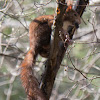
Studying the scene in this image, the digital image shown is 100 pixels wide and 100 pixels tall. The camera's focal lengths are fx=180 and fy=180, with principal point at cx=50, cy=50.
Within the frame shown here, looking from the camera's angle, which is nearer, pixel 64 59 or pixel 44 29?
pixel 44 29

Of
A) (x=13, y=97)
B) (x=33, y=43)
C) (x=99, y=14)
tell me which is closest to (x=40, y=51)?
(x=33, y=43)

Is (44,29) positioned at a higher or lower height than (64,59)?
higher

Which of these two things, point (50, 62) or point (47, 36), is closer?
point (50, 62)

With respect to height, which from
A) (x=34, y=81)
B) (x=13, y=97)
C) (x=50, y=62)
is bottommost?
(x=13, y=97)

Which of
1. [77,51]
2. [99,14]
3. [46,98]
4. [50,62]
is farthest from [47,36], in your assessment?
[99,14]

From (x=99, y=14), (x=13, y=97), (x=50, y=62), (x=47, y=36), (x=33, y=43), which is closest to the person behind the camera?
(x=50, y=62)

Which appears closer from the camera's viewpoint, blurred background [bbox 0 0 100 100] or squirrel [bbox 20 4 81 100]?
blurred background [bbox 0 0 100 100]

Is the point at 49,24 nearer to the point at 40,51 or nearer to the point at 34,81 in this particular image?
the point at 40,51

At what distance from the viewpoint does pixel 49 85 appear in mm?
3533

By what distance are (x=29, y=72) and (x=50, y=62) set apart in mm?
452

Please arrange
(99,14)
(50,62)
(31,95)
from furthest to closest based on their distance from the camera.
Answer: (99,14), (50,62), (31,95)

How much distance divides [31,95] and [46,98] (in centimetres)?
31

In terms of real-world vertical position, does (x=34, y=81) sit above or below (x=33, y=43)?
below

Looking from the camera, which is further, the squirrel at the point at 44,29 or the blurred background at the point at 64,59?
the squirrel at the point at 44,29
